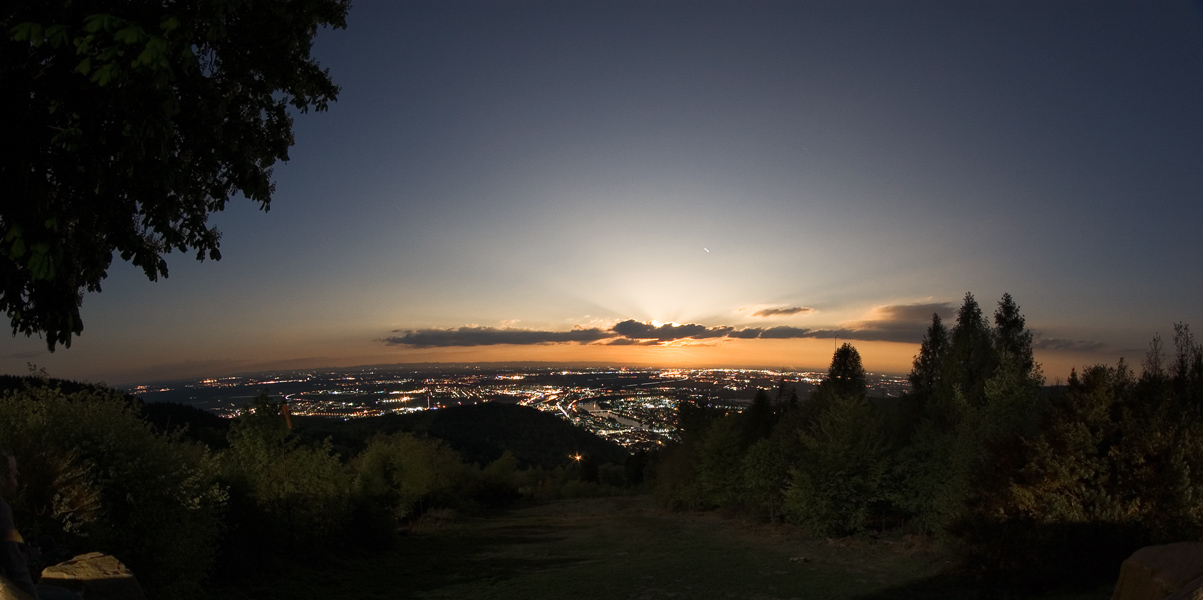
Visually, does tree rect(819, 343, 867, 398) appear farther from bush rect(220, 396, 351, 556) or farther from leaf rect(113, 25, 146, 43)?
leaf rect(113, 25, 146, 43)

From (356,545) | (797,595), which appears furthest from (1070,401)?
(356,545)

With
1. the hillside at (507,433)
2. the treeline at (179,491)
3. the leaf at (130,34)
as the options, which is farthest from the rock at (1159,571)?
the hillside at (507,433)

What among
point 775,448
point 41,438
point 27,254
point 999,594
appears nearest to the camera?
point 27,254

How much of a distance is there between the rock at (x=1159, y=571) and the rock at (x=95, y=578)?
15.2 m

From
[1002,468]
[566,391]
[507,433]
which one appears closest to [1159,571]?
[1002,468]

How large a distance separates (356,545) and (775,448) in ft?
75.8

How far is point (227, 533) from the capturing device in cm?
2136

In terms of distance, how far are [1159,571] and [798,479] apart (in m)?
21.2

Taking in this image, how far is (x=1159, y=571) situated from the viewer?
8.59m

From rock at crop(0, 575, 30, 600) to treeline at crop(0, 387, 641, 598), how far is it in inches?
119

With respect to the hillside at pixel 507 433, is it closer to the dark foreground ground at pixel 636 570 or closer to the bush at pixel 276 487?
the dark foreground ground at pixel 636 570

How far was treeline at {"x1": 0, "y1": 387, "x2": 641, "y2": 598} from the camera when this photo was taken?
13.5m

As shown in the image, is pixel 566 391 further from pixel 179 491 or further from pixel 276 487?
pixel 179 491

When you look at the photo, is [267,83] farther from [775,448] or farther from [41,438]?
[775,448]
